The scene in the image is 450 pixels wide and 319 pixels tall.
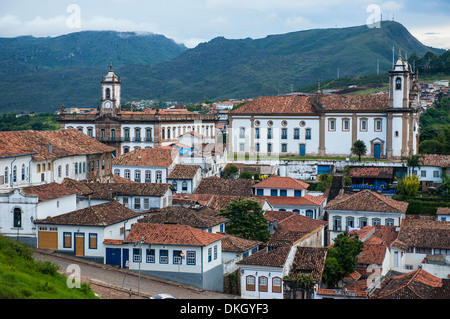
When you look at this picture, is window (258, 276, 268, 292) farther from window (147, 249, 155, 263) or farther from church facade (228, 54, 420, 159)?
church facade (228, 54, 420, 159)

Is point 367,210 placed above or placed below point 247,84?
below

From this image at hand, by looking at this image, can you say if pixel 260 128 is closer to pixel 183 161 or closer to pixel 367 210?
pixel 183 161

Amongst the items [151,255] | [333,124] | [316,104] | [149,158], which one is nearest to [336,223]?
[149,158]

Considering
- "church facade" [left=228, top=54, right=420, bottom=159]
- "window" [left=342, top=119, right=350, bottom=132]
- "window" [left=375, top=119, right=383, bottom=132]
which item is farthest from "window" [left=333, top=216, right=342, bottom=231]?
"window" [left=342, top=119, right=350, bottom=132]

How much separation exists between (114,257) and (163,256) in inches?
91.1

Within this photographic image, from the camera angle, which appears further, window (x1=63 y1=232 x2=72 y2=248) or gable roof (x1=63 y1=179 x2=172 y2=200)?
gable roof (x1=63 y1=179 x2=172 y2=200)

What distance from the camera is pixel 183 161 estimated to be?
49.9 metres

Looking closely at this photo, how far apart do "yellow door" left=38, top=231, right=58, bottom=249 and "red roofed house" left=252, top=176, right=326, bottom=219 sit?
636 inches

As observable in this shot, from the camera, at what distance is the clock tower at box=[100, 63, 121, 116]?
210 ft

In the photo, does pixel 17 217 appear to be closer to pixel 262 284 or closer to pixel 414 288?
pixel 262 284

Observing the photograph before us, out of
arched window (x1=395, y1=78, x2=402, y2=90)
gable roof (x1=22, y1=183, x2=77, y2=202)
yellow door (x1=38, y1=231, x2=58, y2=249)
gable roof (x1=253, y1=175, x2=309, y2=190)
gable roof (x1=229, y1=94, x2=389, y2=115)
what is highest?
arched window (x1=395, y1=78, x2=402, y2=90)

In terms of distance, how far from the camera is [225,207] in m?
38.0
